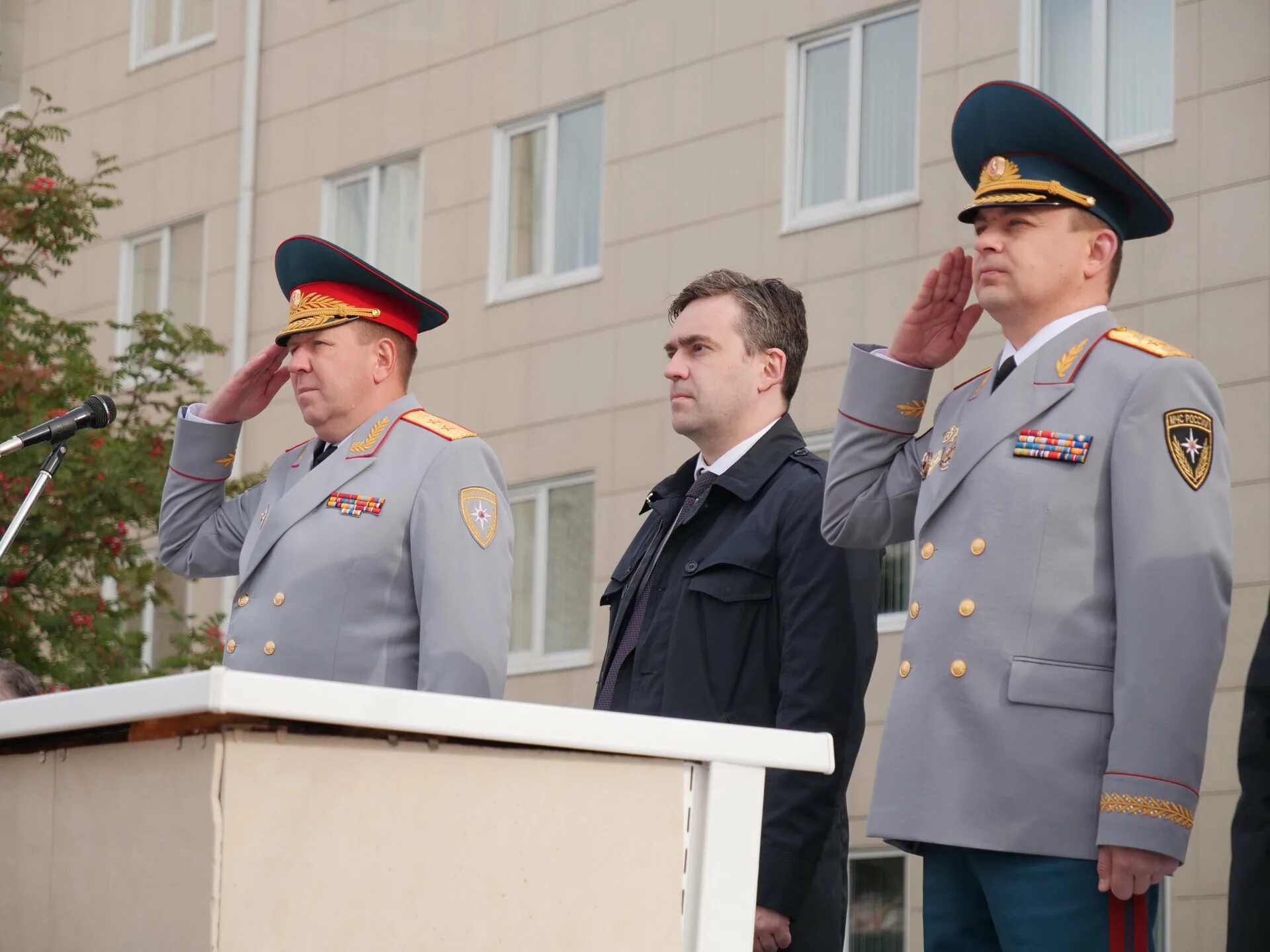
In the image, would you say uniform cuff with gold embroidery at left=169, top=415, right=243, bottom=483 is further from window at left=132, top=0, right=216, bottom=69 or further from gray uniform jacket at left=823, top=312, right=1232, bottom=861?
window at left=132, top=0, right=216, bottom=69

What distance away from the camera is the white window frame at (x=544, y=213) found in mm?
16328

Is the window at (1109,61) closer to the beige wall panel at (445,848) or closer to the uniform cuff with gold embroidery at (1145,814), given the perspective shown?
the uniform cuff with gold embroidery at (1145,814)

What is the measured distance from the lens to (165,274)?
1950 centimetres

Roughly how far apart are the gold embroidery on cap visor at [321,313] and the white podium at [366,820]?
2096 millimetres

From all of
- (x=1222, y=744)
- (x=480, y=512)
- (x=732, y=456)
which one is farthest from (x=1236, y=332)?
(x=480, y=512)

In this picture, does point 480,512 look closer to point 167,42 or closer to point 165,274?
point 165,274

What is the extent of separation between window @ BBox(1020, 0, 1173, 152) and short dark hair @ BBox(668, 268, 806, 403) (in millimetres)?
8112

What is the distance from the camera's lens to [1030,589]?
3527 mm

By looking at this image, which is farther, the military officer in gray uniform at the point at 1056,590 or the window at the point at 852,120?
the window at the point at 852,120

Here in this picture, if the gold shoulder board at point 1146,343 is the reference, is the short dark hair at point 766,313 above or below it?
above

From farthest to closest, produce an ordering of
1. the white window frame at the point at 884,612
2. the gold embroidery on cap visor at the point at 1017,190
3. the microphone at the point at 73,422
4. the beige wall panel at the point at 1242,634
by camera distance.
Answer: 1. the white window frame at the point at 884,612
2. the beige wall panel at the point at 1242,634
3. the microphone at the point at 73,422
4. the gold embroidery on cap visor at the point at 1017,190

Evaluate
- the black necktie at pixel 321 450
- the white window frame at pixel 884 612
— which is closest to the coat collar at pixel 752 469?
the black necktie at pixel 321 450

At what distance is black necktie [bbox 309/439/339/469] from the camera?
4871 millimetres

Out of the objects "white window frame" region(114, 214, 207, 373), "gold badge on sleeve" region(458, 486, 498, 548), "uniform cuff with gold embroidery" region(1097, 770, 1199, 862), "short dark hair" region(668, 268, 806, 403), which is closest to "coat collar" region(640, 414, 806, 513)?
"short dark hair" region(668, 268, 806, 403)
